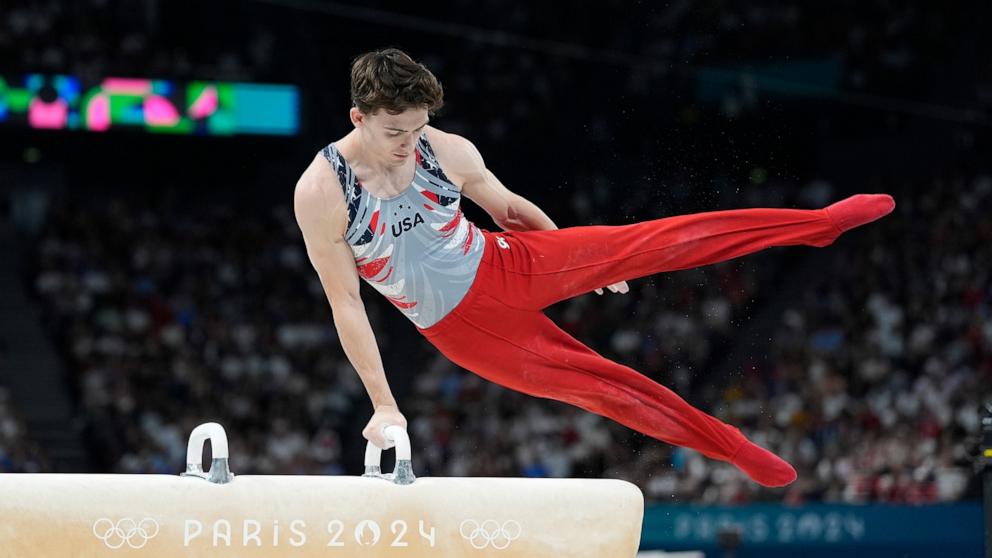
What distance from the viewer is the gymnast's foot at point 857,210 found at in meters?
4.43

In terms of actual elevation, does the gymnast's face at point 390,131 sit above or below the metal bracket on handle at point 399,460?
above

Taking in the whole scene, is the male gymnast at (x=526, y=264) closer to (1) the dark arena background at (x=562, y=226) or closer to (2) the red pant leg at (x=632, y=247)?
(2) the red pant leg at (x=632, y=247)

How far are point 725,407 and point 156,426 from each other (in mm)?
5808

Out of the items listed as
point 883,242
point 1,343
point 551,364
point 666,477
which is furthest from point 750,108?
point 551,364

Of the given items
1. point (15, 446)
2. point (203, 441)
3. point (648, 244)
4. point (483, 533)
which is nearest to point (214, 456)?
point (203, 441)

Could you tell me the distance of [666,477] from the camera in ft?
36.9

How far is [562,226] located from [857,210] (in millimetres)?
11200

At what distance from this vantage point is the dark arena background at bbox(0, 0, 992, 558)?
38.9 feet

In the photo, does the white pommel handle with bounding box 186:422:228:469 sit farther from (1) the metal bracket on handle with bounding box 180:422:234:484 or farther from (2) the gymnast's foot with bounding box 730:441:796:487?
(2) the gymnast's foot with bounding box 730:441:796:487

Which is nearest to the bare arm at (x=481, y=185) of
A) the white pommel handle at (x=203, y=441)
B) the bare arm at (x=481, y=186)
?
the bare arm at (x=481, y=186)

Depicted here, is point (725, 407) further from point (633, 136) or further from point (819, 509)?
point (633, 136)

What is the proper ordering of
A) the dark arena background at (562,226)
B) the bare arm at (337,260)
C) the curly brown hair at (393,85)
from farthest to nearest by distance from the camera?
the dark arena background at (562,226), the bare arm at (337,260), the curly brown hair at (393,85)

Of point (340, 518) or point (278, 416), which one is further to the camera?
point (278, 416)

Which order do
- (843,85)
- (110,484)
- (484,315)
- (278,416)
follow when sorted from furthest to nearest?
(843,85) < (278,416) < (484,315) < (110,484)
